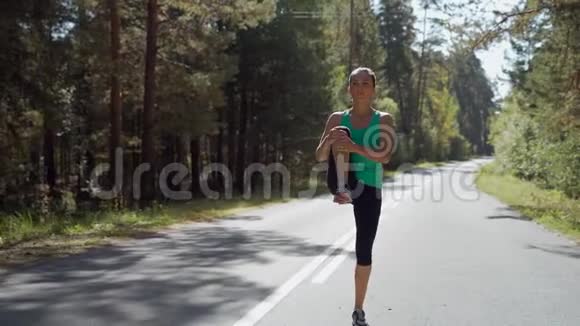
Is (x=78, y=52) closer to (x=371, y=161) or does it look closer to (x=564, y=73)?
(x=564, y=73)

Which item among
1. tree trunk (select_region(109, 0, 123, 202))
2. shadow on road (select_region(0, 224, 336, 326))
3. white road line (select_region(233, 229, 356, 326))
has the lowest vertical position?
white road line (select_region(233, 229, 356, 326))

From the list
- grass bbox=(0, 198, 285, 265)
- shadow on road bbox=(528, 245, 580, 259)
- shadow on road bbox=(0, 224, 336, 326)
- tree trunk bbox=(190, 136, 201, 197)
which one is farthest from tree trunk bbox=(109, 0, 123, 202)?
shadow on road bbox=(528, 245, 580, 259)

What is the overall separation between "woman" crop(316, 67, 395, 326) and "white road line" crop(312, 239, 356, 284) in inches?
112

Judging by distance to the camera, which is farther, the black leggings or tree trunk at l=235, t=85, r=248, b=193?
tree trunk at l=235, t=85, r=248, b=193

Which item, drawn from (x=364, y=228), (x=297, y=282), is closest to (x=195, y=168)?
(x=297, y=282)

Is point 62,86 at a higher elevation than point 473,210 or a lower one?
higher

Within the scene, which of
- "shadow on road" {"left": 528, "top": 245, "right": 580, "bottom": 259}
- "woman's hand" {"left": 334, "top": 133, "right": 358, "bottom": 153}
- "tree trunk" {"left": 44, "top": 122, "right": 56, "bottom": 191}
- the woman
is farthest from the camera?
"tree trunk" {"left": 44, "top": 122, "right": 56, "bottom": 191}

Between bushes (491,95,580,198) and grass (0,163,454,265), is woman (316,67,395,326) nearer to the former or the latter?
grass (0,163,454,265)

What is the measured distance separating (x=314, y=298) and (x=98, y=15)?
1606cm

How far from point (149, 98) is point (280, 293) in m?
14.5

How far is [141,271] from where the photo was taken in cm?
831

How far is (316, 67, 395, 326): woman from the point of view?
4977 millimetres

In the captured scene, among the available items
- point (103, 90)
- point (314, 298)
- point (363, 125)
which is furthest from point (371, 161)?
point (103, 90)

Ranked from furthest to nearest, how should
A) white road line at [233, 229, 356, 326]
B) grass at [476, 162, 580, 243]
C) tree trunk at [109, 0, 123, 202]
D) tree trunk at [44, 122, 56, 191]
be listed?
1. tree trunk at [44, 122, 56, 191]
2. tree trunk at [109, 0, 123, 202]
3. grass at [476, 162, 580, 243]
4. white road line at [233, 229, 356, 326]
